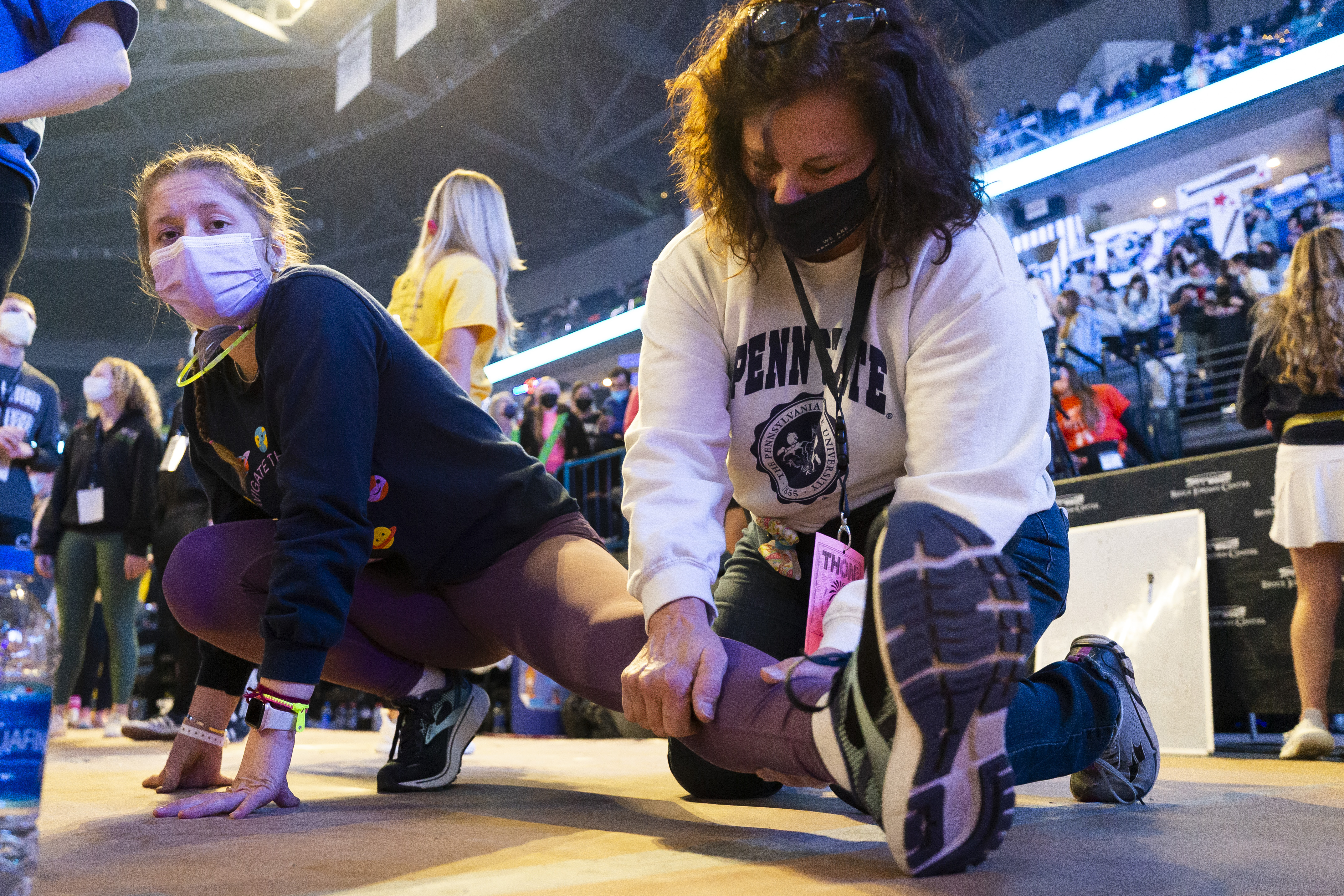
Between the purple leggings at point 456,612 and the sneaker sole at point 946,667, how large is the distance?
0.45 meters

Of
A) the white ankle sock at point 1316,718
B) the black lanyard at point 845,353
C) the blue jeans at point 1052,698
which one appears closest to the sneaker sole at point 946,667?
the blue jeans at point 1052,698

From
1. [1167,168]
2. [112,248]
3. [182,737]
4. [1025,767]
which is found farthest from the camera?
[112,248]

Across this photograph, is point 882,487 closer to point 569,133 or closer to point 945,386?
point 945,386

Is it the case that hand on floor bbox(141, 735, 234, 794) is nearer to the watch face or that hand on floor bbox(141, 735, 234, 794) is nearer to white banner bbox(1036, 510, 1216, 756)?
the watch face

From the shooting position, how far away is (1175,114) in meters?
7.85

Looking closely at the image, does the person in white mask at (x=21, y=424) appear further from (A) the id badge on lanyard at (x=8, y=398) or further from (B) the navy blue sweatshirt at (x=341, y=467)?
(B) the navy blue sweatshirt at (x=341, y=467)

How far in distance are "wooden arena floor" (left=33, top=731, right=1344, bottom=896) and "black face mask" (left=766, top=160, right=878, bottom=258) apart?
0.63m

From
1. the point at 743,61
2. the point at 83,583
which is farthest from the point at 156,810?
the point at 83,583

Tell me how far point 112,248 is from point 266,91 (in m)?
3.68

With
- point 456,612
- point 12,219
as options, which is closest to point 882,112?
point 456,612

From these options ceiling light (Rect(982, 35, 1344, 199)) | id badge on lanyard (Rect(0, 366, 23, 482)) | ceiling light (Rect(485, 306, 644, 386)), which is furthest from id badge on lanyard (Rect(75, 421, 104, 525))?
ceiling light (Rect(485, 306, 644, 386))

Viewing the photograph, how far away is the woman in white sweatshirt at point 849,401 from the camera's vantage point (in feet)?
2.81

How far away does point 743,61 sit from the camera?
41.4 inches

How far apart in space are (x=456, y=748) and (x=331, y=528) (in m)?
0.49
